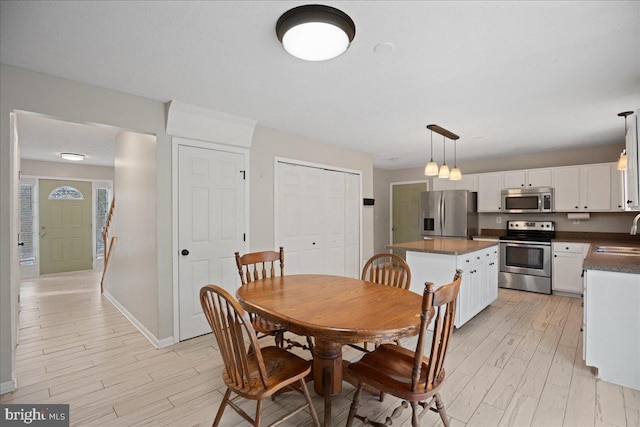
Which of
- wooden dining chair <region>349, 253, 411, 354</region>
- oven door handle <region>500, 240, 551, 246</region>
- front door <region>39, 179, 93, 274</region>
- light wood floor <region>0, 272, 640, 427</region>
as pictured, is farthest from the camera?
front door <region>39, 179, 93, 274</region>

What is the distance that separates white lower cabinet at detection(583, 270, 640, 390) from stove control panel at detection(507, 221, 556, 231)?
319 centimetres

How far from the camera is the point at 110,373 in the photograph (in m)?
2.52

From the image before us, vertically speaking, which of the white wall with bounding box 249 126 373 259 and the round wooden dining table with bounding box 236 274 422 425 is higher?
the white wall with bounding box 249 126 373 259

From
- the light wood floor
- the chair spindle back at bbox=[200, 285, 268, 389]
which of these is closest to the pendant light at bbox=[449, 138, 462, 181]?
the light wood floor

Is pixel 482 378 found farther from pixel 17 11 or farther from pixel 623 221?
pixel 623 221

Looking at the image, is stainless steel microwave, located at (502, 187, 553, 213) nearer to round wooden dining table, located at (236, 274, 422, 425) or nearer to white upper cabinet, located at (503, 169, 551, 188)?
white upper cabinet, located at (503, 169, 551, 188)

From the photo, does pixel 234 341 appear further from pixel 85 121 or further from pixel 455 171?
pixel 455 171

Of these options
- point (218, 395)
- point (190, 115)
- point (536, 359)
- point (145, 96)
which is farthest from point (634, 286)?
point (145, 96)

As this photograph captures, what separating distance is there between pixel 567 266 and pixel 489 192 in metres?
1.68

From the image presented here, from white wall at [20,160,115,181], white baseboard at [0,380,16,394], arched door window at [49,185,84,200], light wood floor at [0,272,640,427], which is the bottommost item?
light wood floor at [0,272,640,427]

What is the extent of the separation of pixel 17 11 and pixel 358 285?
2630mm

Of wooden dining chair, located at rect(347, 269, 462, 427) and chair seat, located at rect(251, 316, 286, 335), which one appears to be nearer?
wooden dining chair, located at rect(347, 269, 462, 427)

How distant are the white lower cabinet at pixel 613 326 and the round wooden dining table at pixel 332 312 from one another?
5.46 ft

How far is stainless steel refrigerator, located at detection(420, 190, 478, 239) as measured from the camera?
5.53 m
